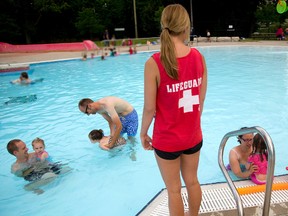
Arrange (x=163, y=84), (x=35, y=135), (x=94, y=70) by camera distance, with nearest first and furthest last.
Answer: (x=163, y=84) → (x=35, y=135) → (x=94, y=70)

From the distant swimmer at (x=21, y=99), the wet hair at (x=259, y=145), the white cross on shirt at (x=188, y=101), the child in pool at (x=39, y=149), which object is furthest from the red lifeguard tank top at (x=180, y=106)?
the distant swimmer at (x=21, y=99)

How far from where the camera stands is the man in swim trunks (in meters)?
4.10

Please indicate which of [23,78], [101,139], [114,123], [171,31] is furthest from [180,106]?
[23,78]

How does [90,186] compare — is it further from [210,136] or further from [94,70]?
[94,70]

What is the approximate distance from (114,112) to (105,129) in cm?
→ 250

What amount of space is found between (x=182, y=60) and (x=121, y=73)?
12.0 m

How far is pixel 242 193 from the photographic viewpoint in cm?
301

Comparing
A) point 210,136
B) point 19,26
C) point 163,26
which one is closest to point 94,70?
point 210,136

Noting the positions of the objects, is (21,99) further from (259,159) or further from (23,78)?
(259,159)

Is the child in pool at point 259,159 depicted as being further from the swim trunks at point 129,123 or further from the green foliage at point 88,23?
the green foliage at point 88,23

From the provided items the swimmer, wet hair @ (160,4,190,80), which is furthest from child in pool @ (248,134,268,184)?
the swimmer

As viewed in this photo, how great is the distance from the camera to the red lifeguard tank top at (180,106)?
5.99 ft

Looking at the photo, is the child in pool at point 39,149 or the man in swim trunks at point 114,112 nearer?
the man in swim trunks at point 114,112

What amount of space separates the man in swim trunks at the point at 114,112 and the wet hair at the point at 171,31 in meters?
2.46
